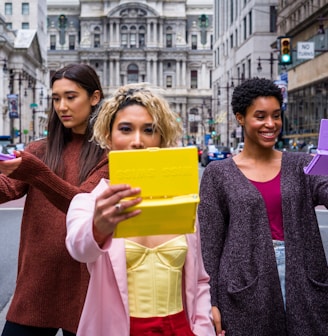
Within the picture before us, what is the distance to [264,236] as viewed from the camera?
3416 mm

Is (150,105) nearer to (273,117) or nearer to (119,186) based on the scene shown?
(119,186)

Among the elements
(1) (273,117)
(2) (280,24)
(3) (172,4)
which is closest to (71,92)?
(1) (273,117)

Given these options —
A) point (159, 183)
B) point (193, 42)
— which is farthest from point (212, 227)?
point (193, 42)

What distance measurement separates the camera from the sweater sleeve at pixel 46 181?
2705 mm

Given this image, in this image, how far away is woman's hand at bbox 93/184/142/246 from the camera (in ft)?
6.43

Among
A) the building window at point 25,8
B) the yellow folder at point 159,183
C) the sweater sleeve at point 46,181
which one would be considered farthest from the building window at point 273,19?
the yellow folder at point 159,183

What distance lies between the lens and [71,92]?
10.8 ft

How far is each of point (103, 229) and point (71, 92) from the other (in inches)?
51.2

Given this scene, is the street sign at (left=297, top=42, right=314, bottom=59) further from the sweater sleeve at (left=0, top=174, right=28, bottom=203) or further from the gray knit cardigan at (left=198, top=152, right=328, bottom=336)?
the sweater sleeve at (left=0, top=174, right=28, bottom=203)

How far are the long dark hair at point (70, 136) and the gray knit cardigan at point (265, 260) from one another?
72cm

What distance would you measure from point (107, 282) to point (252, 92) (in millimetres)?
1516

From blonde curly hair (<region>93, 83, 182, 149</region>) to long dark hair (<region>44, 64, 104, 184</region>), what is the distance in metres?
0.44

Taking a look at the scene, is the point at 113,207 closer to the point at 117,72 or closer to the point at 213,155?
the point at 213,155

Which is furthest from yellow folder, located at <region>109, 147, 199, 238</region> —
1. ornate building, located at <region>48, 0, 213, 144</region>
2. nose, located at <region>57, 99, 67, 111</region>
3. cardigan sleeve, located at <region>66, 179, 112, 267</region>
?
ornate building, located at <region>48, 0, 213, 144</region>
